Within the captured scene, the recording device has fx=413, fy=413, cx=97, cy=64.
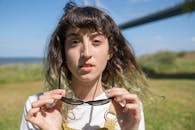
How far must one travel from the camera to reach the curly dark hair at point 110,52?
194 centimetres

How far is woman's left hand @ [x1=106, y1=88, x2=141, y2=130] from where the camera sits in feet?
5.32

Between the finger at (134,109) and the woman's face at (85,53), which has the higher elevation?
the woman's face at (85,53)

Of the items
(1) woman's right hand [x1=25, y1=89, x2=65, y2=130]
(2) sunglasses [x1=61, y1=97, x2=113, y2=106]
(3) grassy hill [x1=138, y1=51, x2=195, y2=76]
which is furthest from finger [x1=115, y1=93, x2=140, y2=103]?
(3) grassy hill [x1=138, y1=51, x2=195, y2=76]

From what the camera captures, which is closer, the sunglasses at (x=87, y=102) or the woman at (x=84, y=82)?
the woman at (x=84, y=82)

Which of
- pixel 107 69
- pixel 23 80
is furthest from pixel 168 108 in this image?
pixel 23 80

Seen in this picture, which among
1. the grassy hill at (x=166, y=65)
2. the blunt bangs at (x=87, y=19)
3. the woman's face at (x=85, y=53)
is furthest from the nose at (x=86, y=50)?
the grassy hill at (x=166, y=65)

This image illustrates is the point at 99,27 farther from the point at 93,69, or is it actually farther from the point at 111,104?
the point at 111,104

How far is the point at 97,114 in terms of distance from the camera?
1.89 m

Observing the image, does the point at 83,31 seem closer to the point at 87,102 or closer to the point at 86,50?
the point at 86,50

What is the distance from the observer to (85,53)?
178cm

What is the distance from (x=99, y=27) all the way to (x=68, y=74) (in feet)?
1.04

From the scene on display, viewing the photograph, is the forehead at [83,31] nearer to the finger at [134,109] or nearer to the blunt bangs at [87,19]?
the blunt bangs at [87,19]

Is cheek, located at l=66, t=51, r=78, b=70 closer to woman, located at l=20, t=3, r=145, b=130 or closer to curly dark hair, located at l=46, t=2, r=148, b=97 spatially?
woman, located at l=20, t=3, r=145, b=130

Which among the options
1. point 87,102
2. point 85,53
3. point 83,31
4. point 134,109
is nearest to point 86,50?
point 85,53
